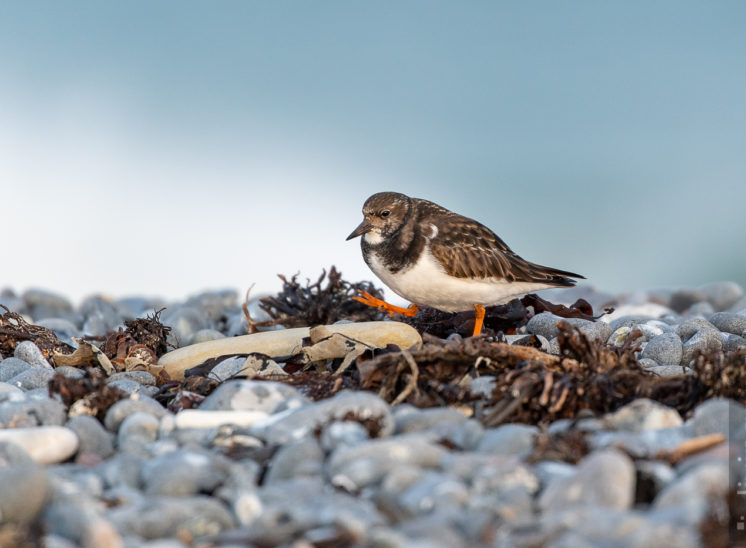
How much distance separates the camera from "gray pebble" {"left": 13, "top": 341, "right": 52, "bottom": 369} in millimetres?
5426

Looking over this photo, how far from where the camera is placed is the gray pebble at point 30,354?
17.8 feet

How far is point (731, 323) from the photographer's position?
267 inches

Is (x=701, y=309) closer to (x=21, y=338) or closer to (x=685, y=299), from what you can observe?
(x=685, y=299)

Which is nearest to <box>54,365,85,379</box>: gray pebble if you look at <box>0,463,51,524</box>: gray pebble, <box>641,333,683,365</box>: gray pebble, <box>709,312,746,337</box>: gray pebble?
<box>0,463,51,524</box>: gray pebble

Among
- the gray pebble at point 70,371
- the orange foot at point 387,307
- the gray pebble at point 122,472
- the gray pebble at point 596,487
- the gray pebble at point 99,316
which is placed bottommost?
the gray pebble at point 122,472

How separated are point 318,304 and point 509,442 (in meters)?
4.05

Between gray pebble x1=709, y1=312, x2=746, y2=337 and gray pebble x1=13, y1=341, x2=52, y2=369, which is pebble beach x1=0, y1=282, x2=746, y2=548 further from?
gray pebble x1=709, y1=312, x2=746, y2=337

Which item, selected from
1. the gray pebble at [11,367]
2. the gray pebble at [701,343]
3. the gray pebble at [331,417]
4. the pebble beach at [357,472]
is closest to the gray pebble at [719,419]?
the pebble beach at [357,472]

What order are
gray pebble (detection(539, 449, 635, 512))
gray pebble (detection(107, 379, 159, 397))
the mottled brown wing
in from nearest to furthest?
gray pebble (detection(539, 449, 635, 512))
gray pebble (detection(107, 379, 159, 397))
the mottled brown wing

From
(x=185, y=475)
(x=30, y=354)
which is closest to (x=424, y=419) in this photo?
(x=185, y=475)

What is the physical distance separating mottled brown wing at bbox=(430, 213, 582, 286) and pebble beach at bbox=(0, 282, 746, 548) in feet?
6.87

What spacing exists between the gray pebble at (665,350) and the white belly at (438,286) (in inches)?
44.9

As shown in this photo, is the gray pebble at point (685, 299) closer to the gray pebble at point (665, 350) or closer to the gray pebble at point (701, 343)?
the gray pebble at point (701, 343)

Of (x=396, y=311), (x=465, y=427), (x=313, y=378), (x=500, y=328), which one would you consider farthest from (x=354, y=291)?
(x=465, y=427)
